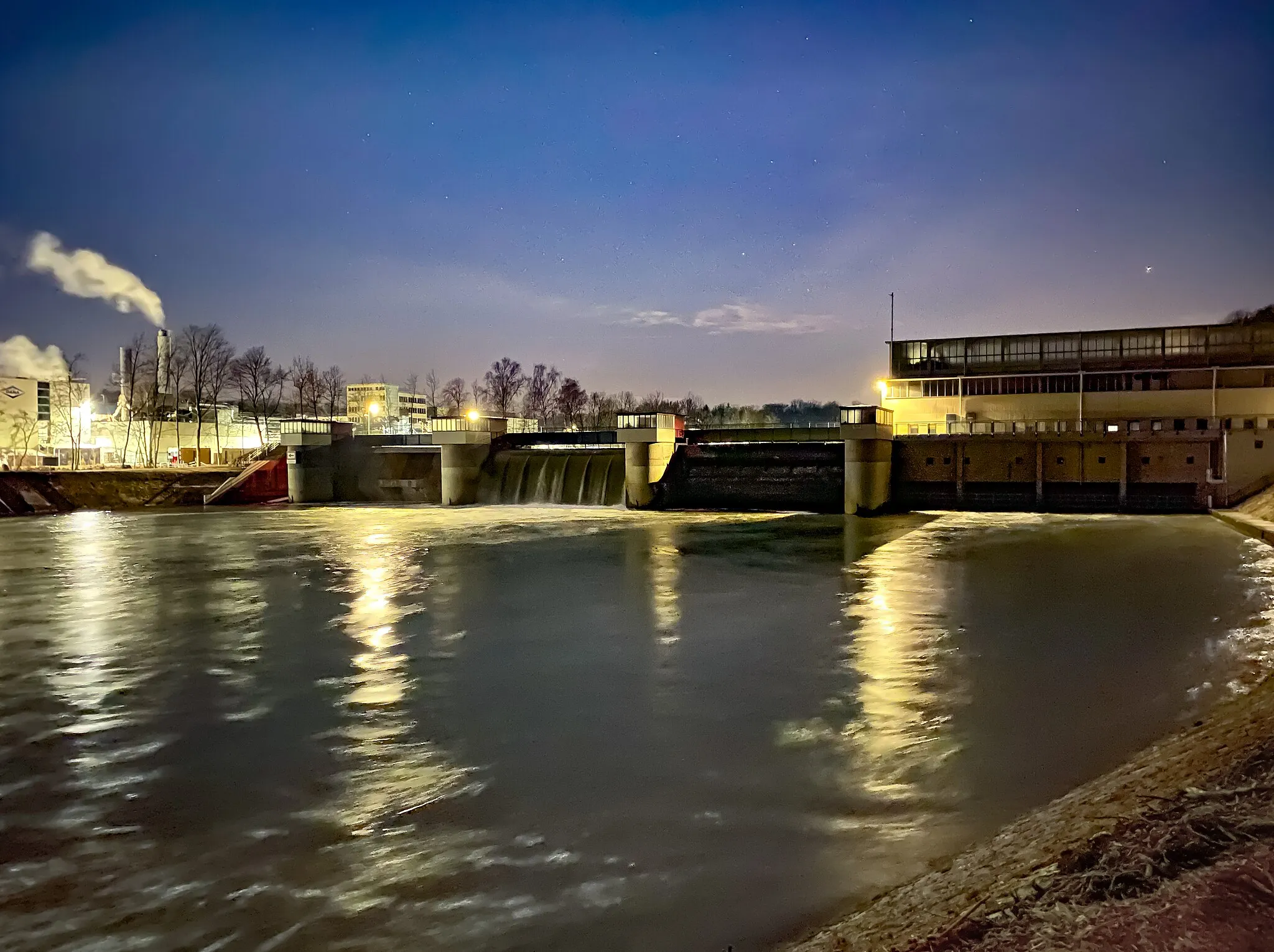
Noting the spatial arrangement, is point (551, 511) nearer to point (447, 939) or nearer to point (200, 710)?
point (200, 710)

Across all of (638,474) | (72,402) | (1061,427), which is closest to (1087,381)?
(1061,427)

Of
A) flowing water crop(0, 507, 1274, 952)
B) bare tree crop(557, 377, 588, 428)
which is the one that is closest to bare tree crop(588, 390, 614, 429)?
bare tree crop(557, 377, 588, 428)

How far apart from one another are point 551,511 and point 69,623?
29360 millimetres

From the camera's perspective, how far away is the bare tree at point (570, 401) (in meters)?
105

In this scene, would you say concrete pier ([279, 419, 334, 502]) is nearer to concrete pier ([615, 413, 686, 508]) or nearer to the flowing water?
concrete pier ([615, 413, 686, 508])

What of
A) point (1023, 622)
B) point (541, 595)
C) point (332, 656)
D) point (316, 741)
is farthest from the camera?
point (541, 595)

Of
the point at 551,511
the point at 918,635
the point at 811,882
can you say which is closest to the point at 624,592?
the point at 918,635

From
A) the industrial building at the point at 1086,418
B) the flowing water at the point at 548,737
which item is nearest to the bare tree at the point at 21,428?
the flowing water at the point at 548,737

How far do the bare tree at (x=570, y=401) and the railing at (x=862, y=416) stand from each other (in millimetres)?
65122

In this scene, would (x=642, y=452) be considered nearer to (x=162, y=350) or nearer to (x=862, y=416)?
(x=862, y=416)

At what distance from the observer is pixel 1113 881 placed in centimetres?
501

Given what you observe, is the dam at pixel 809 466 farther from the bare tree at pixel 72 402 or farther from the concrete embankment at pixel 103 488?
the bare tree at pixel 72 402

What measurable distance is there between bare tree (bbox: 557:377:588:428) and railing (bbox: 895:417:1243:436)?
57929mm

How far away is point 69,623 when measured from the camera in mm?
16547
